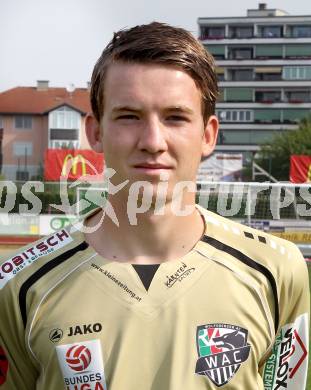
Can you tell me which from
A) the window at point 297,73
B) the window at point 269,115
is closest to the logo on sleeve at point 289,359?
the window at point 269,115

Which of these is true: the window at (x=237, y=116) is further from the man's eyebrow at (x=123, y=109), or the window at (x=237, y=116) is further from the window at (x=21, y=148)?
the man's eyebrow at (x=123, y=109)

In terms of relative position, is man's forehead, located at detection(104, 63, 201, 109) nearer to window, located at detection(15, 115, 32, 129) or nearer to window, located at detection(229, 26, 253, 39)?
window, located at detection(15, 115, 32, 129)

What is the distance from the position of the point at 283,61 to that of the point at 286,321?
83.1 m

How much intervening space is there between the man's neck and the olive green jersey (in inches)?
1.4

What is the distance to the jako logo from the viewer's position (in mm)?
1923

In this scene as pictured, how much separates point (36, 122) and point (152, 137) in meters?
73.9

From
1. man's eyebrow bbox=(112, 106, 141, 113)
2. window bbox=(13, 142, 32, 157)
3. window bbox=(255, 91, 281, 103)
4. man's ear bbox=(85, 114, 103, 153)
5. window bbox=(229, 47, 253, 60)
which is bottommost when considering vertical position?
window bbox=(13, 142, 32, 157)

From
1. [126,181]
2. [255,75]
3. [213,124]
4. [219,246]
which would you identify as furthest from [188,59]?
[255,75]

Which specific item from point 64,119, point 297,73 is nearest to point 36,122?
point 64,119

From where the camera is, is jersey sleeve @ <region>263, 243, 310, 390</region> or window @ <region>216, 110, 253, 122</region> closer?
jersey sleeve @ <region>263, 243, 310, 390</region>

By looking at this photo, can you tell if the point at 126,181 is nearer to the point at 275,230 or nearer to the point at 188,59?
the point at 188,59

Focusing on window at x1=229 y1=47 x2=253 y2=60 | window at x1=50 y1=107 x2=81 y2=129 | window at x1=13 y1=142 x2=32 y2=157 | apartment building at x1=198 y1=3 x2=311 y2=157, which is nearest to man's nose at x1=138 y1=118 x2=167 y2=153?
window at x1=50 y1=107 x2=81 y2=129

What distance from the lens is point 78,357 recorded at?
194 centimetres

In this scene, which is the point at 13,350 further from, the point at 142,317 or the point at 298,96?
the point at 298,96
